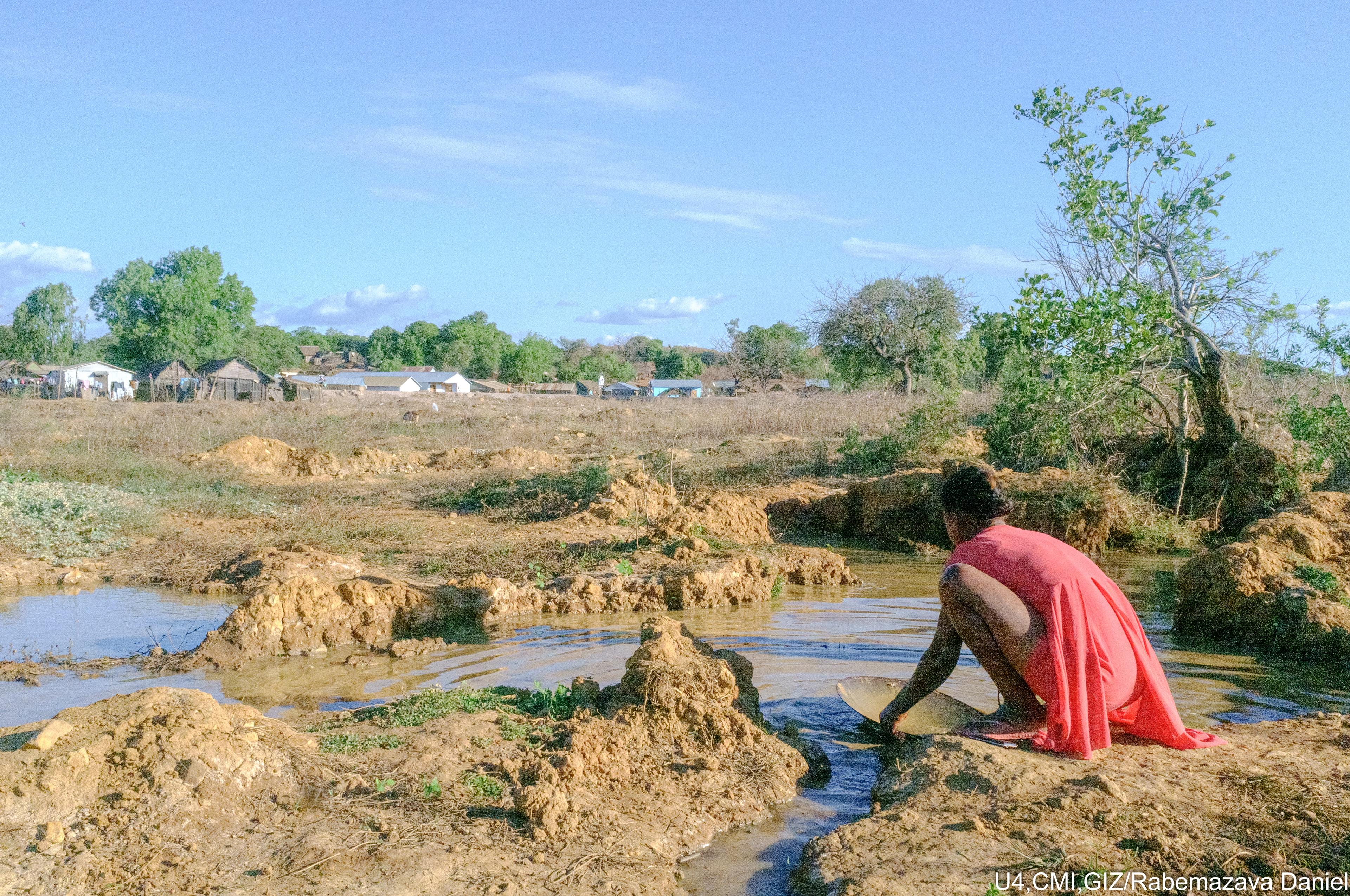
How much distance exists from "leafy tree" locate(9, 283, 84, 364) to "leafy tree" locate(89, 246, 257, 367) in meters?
6.82

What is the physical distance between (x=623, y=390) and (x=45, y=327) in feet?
122

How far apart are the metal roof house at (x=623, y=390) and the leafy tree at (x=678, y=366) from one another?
8.79 m

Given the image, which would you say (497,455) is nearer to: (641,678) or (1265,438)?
(1265,438)

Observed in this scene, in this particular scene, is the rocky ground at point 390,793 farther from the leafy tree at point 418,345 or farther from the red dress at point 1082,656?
the leafy tree at point 418,345

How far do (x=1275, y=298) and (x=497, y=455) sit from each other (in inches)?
512

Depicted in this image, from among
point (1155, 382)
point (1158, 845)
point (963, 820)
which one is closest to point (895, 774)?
point (963, 820)

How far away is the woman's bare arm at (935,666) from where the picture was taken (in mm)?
4348

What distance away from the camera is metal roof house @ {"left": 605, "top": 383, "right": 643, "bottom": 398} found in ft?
230

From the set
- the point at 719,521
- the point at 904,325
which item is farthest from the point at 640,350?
the point at 719,521

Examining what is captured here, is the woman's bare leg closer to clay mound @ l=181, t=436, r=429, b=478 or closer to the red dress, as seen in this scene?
the red dress

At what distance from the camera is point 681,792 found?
4.05 metres

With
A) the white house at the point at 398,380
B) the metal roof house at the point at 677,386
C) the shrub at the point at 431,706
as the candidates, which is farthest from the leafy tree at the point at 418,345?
the shrub at the point at 431,706

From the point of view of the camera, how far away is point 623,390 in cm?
7550

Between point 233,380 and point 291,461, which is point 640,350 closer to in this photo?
point 233,380
